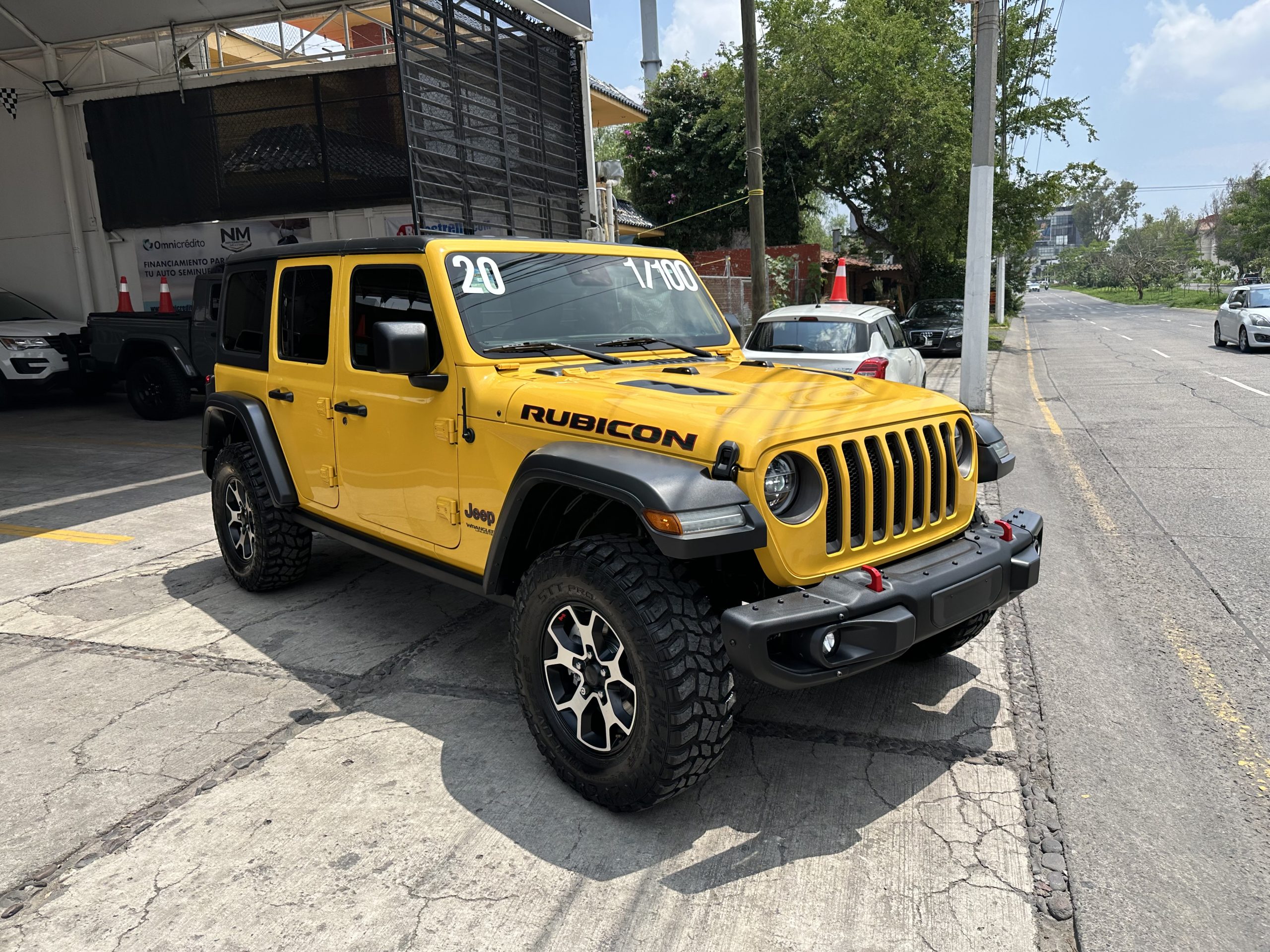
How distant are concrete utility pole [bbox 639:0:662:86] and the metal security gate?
44.4m

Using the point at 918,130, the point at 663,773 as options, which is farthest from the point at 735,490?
the point at 918,130

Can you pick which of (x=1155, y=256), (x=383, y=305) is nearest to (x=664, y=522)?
(x=383, y=305)

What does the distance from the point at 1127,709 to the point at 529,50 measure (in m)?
12.2

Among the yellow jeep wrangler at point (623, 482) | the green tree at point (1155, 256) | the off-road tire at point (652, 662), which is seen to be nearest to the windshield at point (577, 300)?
the yellow jeep wrangler at point (623, 482)

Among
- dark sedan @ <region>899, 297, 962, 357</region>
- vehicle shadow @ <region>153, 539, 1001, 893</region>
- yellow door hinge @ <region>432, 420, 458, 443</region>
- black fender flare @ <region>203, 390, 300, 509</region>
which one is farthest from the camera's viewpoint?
dark sedan @ <region>899, 297, 962, 357</region>

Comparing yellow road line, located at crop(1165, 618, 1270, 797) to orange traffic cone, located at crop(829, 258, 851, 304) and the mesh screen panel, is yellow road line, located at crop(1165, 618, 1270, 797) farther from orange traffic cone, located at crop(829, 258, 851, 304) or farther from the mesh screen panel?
the mesh screen panel

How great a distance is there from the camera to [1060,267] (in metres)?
162

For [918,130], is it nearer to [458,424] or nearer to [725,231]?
[725,231]

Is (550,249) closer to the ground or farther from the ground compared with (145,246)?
closer to the ground

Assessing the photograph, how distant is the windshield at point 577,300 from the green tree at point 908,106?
19825mm

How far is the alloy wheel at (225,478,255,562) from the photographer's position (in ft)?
17.1

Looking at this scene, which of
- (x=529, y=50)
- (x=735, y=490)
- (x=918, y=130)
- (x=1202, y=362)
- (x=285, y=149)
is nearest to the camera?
(x=735, y=490)

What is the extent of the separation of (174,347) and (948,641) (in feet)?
35.9

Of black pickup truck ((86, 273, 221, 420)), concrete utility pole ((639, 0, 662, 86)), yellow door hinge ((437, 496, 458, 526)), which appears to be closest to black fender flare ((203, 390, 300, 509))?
yellow door hinge ((437, 496, 458, 526))
